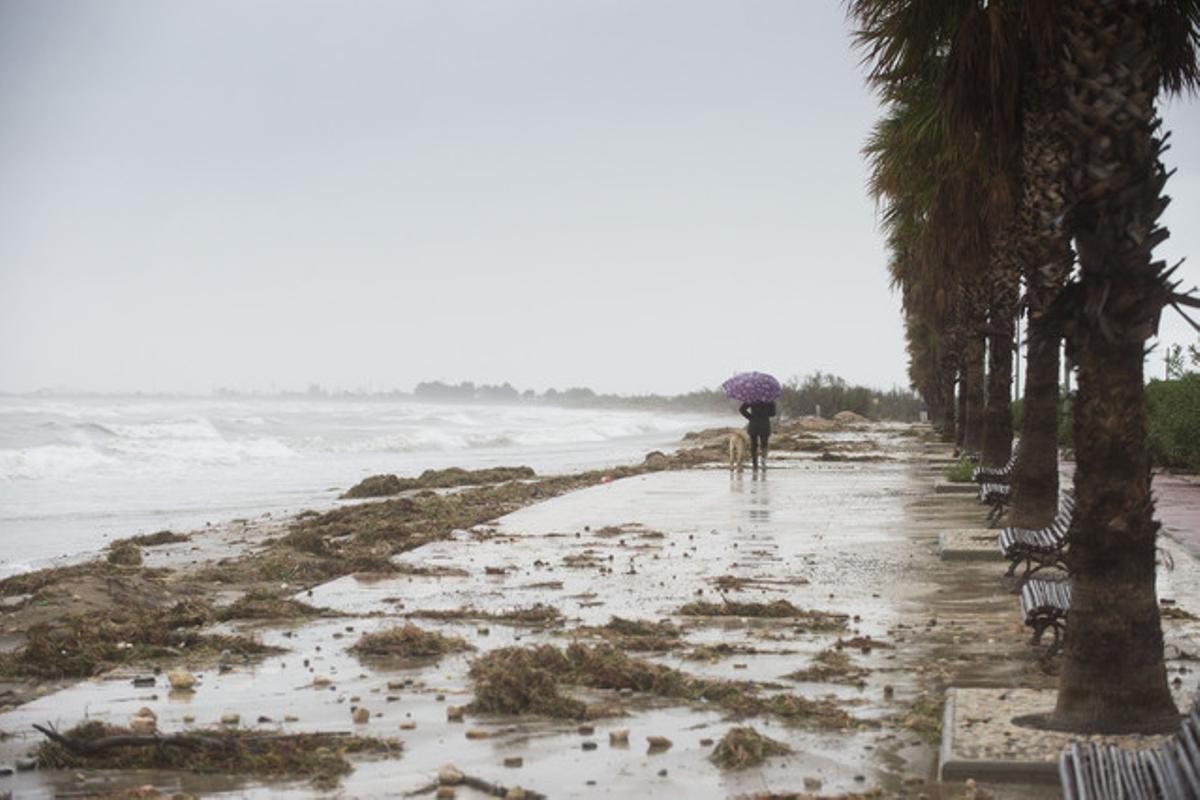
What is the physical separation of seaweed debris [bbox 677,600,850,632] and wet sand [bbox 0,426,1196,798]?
0.46 ft

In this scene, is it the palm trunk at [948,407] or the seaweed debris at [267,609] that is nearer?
the seaweed debris at [267,609]

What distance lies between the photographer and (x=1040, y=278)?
42.3ft

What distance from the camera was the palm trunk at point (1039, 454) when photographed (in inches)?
513

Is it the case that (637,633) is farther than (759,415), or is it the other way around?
(759,415)

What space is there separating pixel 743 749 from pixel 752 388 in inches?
846

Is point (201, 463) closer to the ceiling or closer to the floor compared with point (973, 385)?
closer to the floor

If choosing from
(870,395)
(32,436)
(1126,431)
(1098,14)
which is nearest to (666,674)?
(1126,431)

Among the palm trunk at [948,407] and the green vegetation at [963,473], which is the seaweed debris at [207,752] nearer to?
the green vegetation at [963,473]

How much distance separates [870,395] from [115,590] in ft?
240

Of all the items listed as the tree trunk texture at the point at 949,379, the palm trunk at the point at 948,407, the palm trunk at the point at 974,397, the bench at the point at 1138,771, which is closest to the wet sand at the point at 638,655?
the bench at the point at 1138,771

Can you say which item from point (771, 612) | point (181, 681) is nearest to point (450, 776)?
point (181, 681)

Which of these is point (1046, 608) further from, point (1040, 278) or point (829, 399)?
point (829, 399)

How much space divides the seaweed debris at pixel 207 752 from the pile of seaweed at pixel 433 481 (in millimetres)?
18674

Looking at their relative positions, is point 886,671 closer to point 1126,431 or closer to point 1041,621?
point 1041,621
